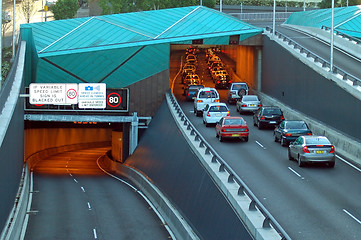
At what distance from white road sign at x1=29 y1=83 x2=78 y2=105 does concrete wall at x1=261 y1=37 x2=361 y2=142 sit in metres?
14.8

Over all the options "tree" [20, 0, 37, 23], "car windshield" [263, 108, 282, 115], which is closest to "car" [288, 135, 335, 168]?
"car windshield" [263, 108, 282, 115]

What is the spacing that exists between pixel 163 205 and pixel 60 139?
49.0 metres

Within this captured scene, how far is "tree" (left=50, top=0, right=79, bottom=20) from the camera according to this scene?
110500mm

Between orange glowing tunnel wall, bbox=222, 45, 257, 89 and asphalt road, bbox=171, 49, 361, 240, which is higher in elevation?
orange glowing tunnel wall, bbox=222, 45, 257, 89

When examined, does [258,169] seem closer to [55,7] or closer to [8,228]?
[8,228]

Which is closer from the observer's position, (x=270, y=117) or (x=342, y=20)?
(x=270, y=117)

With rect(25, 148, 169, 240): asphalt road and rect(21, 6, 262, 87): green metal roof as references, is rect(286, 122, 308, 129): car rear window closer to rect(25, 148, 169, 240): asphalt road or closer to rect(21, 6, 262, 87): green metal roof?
rect(25, 148, 169, 240): asphalt road

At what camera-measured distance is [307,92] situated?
44.2 m

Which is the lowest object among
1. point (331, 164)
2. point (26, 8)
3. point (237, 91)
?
point (331, 164)

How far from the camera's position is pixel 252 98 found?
166 ft

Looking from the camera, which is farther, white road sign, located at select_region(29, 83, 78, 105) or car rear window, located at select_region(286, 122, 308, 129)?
car rear window, located at select_region(286, 122, 308, 129)

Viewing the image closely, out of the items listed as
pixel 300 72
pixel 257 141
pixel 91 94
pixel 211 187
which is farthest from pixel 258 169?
pixel 300 72

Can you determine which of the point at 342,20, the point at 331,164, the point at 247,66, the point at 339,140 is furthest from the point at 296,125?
the point at 342,20

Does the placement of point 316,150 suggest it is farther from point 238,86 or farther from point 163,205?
point 238,86
